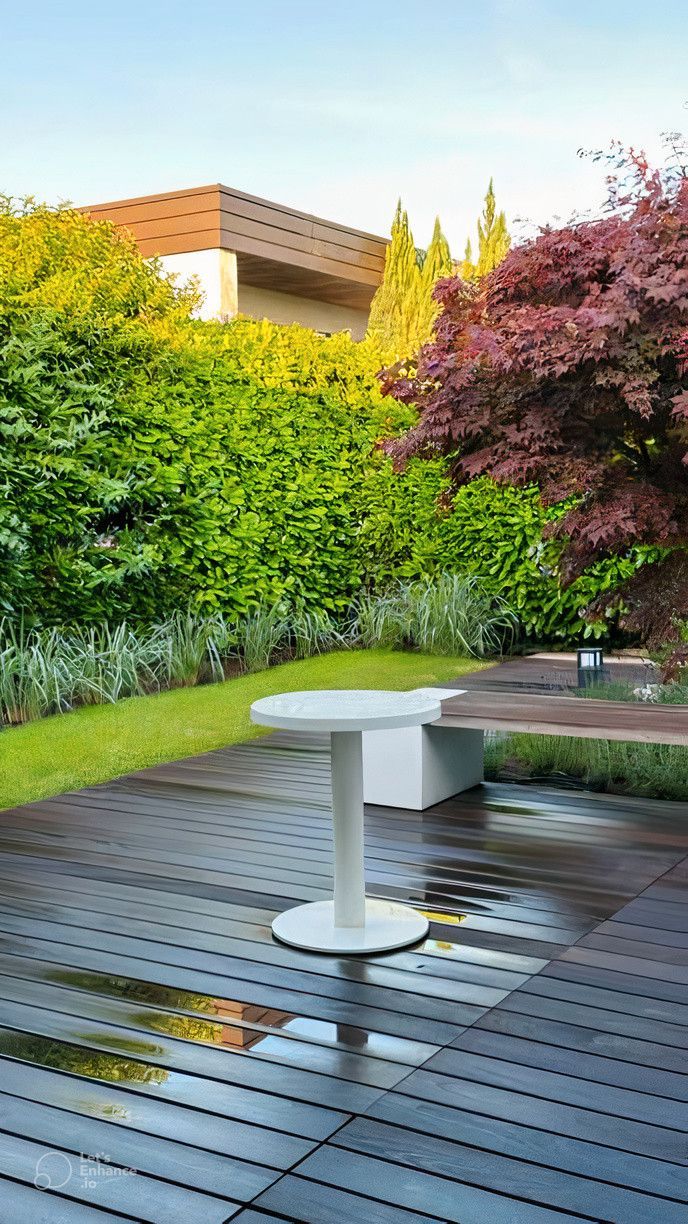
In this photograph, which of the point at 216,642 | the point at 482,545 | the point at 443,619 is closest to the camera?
the point at 216,642

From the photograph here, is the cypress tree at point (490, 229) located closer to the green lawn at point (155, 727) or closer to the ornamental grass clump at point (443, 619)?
the ornamental grass clump at point (443, 619)

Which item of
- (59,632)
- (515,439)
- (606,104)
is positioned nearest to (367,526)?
(59,632)

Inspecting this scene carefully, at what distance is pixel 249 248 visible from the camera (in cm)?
1523

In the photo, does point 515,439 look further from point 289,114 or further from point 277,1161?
point 289,114

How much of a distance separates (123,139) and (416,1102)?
15.2m

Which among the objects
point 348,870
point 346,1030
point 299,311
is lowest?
point 346,1030

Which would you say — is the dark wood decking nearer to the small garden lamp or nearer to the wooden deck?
the wooden deck

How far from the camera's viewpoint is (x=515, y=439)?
490 centimetres

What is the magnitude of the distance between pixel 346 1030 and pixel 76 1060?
65cm

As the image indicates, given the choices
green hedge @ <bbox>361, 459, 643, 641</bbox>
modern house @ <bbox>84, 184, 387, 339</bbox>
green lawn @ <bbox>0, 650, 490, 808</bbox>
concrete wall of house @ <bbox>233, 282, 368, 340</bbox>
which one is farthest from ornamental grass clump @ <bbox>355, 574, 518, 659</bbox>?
concrete wall of house @ <bbox>233, 282, 368, 340</bbox>

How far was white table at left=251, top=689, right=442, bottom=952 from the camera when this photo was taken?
3350mm

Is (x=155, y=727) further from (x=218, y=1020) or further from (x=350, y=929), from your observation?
(x=218, y=1020)

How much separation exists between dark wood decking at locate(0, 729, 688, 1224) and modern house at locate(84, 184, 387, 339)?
10.4 m

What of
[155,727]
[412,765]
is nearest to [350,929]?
[412,765]
